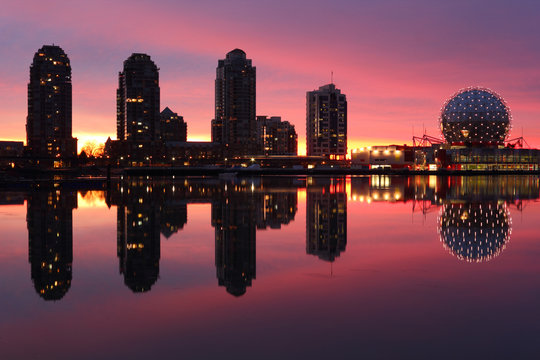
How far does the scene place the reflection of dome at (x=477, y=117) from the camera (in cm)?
15325

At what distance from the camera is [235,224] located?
26.2 m

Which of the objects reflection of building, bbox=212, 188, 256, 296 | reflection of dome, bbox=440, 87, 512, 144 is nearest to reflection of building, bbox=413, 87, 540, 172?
reflection of dome, bbox=440, 87, 512, 144

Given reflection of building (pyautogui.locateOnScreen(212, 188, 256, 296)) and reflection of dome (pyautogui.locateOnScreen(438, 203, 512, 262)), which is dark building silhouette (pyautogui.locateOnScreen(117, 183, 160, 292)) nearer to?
reflection of building (pyautogui.locateOnScreen(212, 188, 256, 296))

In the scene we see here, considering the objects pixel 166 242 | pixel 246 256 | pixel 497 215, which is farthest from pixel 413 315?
pixel 497 215

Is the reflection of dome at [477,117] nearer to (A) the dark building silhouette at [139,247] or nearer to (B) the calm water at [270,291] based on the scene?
(B) the calm water at [270,291]

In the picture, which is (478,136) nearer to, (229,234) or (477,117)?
(477,117)

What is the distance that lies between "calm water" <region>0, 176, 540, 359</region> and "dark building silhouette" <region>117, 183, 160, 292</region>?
3.4 inches

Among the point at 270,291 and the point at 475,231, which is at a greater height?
the point at 475,231

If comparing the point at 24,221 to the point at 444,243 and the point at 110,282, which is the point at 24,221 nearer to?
the point at 110,282

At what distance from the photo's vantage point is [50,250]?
1902 centimetres

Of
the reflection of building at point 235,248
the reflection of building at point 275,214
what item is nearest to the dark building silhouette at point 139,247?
the reflection of building at point 235,248

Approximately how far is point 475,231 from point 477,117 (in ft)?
465

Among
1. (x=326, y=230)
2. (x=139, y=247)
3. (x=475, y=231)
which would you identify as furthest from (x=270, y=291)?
(x=475, y=231)

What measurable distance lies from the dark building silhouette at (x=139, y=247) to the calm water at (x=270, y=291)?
0.09 meters
